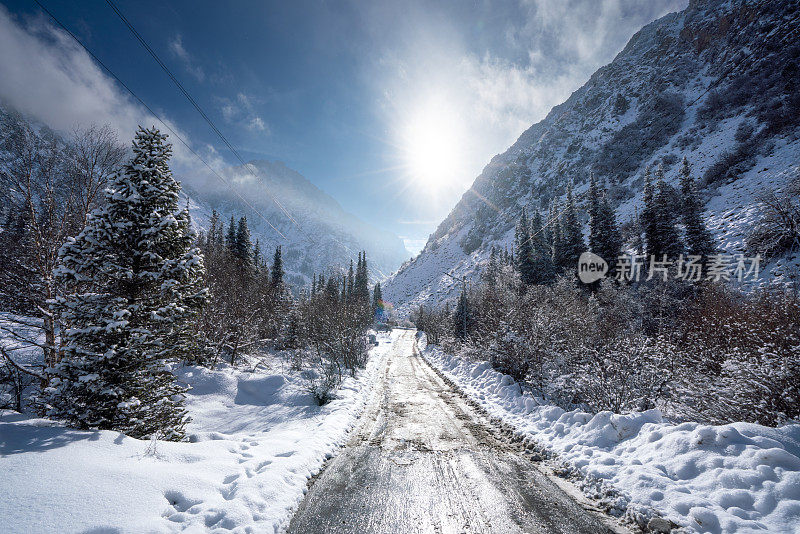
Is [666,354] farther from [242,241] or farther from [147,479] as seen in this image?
[242,241]

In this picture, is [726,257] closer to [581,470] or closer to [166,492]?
[581,470]

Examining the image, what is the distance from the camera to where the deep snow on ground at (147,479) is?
2.97m

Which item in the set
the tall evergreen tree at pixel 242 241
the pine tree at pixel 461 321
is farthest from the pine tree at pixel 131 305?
the tall evergreen tree at pixel 242 241

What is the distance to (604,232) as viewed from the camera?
33.2 metres

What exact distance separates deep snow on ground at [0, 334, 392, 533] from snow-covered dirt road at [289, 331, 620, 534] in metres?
0.56

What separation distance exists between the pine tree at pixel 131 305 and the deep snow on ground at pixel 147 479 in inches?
28.0

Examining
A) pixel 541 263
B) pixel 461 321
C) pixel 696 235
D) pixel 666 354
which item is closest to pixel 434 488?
pixel 666 354

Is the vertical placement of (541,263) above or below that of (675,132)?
below

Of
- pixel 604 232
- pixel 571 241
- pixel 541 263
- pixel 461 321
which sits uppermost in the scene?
pixel 604 232

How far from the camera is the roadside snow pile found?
137 inches

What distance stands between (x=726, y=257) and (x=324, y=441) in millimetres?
39543

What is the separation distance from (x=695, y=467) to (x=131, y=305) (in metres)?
10.4

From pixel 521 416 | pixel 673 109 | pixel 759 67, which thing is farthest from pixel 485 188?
pixel 521 416

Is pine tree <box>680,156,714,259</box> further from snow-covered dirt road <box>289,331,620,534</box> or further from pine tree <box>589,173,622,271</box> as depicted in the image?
snow-covered dirt road <box>289,331,620,534</box>
